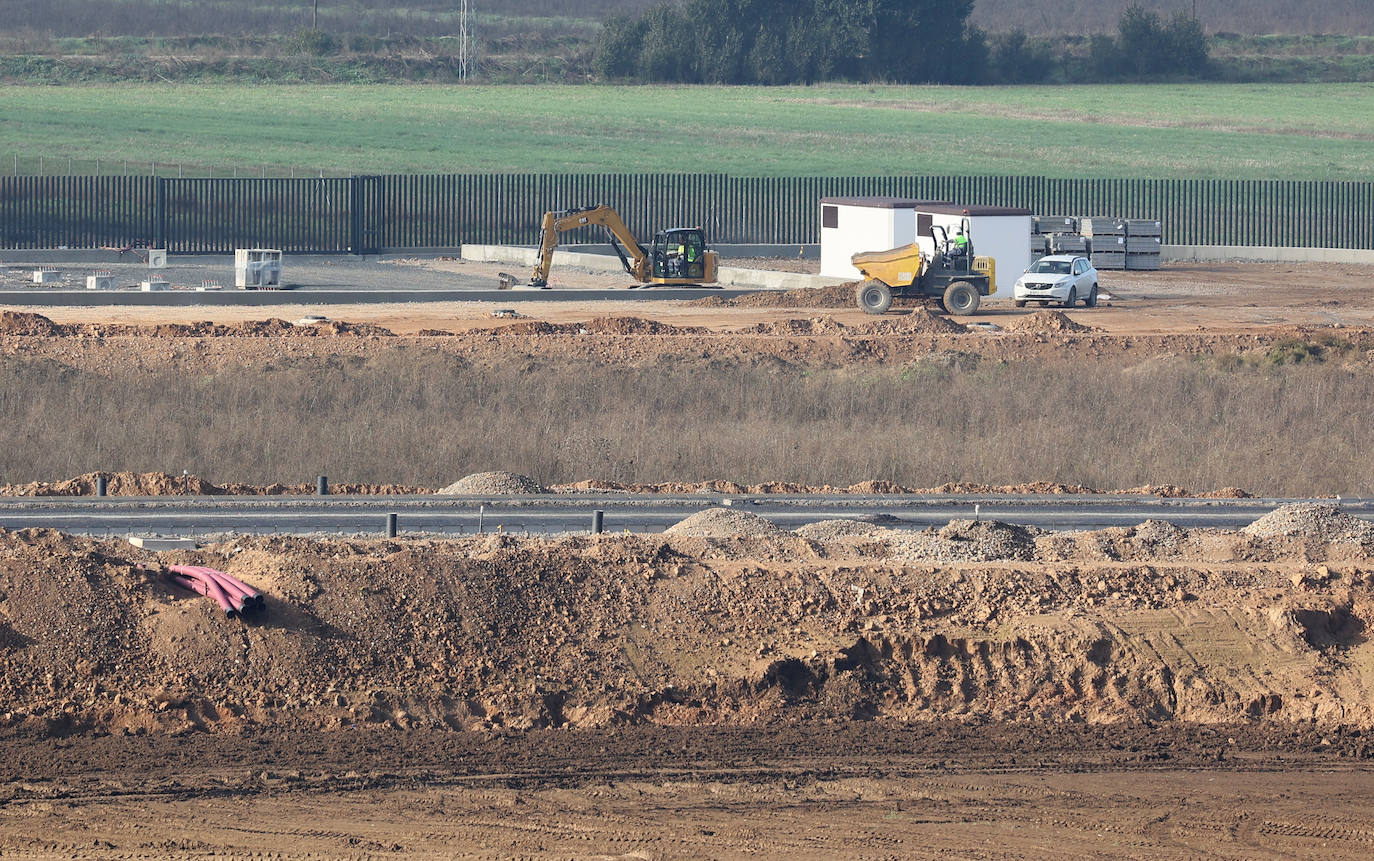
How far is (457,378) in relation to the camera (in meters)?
27.2

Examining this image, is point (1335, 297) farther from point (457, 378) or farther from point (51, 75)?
point (51, 75)

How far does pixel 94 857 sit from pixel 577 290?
1216 inches

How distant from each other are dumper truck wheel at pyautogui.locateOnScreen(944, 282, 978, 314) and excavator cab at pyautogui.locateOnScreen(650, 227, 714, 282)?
6845mm

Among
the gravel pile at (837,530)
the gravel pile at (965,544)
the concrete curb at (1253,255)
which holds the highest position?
the concrete curb at (1253,255)

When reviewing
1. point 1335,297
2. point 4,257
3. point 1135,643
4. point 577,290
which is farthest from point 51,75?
point 1135,643

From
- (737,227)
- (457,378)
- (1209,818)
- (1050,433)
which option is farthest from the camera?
(737,227)

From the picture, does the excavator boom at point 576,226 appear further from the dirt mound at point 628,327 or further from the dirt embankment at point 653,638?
the dirt embankment at point 653,638

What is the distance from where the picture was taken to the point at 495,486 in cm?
1958

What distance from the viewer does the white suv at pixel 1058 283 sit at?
38.6m

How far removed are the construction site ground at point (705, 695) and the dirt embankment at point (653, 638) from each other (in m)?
0.03

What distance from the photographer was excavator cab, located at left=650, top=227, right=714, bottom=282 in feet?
136

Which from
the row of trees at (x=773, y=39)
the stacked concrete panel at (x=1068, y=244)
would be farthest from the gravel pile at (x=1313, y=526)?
the row of trees at (x=773, y=39)

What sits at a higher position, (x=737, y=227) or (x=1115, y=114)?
(x=1115, y=114)

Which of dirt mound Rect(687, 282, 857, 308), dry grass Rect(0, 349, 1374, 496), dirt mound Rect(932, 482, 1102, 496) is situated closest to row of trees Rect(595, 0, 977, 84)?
dirt mound Rect(687, 282, 857, 308)
